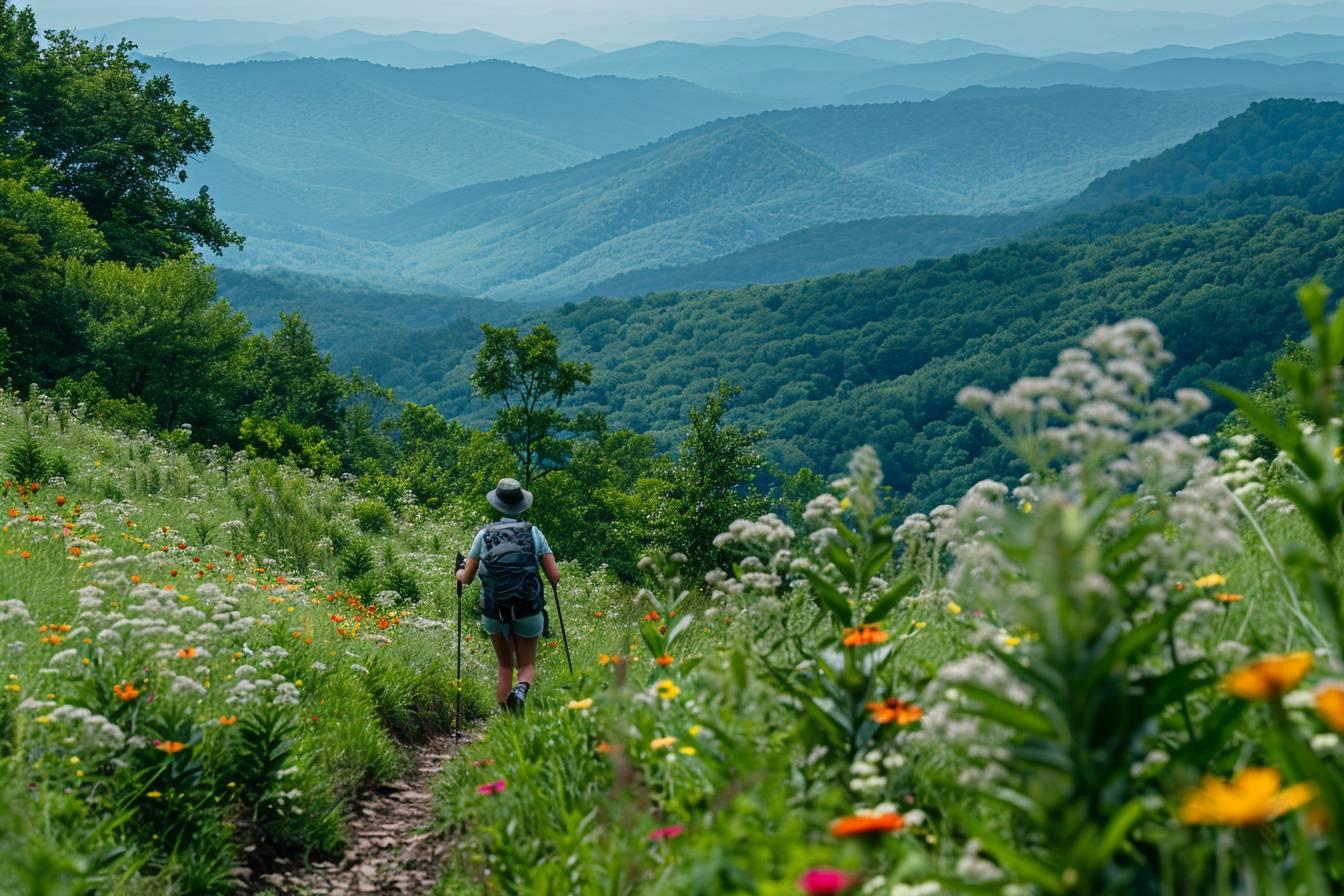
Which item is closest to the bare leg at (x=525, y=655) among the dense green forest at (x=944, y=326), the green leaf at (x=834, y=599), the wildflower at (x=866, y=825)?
the green leaf at (x=834, y=599)

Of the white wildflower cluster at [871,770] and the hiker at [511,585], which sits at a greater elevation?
the white wildflower cluster at [871,770]

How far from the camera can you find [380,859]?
6.48m

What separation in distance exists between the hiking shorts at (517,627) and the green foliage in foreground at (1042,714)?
138 inches

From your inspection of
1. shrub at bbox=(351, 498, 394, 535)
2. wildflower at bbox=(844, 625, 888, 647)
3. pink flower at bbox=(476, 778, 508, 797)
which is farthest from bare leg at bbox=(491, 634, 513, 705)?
shrub at bbox=(351, 498, 394, 535)

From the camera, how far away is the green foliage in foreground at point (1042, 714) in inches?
98.3

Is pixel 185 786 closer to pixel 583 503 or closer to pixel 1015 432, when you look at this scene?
pixel 1015 432

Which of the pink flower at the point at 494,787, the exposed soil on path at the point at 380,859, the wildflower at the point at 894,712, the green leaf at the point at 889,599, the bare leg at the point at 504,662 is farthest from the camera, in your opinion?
the bare leg at the point at 504,662

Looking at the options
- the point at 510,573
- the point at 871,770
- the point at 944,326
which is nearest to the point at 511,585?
the point at 510,573

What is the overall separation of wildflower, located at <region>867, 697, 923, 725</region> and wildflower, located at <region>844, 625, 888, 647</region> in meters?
0.21

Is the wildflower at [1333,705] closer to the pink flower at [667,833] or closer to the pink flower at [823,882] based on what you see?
the pink flower at [823,882]

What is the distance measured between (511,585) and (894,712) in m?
5.37

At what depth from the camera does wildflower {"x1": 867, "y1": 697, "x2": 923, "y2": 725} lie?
3766 mm

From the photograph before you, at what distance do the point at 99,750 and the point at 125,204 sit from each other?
4157 cm

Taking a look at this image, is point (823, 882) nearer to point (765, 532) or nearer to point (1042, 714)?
point (1042, 714)
